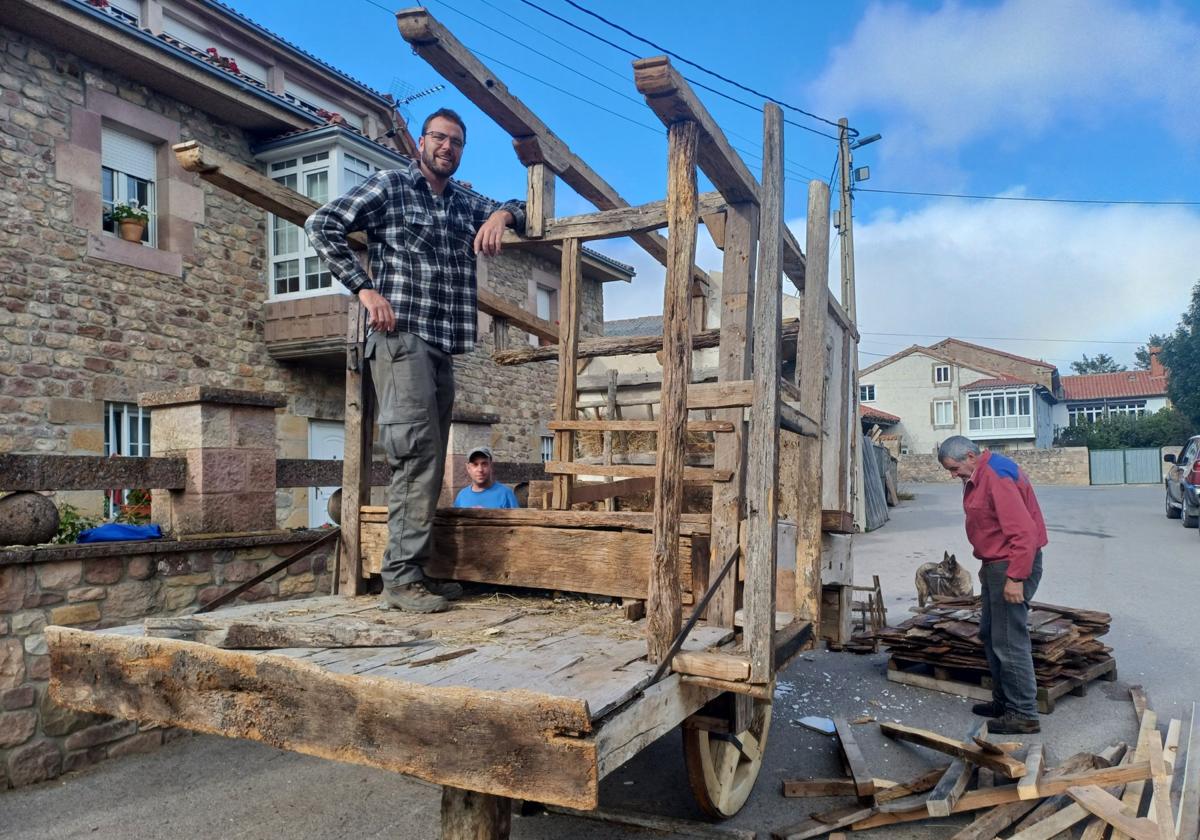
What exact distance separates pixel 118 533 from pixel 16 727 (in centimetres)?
109

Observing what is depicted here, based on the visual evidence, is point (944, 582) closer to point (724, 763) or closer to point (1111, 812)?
point (1111, 812)

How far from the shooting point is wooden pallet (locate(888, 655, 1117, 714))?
17.3ft

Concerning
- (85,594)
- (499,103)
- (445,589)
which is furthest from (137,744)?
(499,103)

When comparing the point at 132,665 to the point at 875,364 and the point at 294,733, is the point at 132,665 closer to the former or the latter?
the point at 294,733

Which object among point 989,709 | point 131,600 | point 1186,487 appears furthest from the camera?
point 1186,487

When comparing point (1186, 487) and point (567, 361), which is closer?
point (567, 361)

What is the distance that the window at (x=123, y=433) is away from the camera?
9.33 meters

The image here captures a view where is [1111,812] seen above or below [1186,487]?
below

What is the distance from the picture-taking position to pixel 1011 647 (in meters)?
4.95

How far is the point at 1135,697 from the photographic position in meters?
5.25

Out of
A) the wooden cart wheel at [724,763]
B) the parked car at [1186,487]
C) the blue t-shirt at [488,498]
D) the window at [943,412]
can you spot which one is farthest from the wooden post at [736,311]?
the window at [943,412]

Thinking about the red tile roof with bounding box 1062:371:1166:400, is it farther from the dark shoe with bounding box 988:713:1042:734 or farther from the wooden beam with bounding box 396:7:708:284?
the wooden beam with bounding box 396:7:708:284

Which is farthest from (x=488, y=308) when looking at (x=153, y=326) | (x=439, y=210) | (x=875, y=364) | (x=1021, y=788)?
(x=875, y=364)

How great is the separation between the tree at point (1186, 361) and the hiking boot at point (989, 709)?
33.4 m
